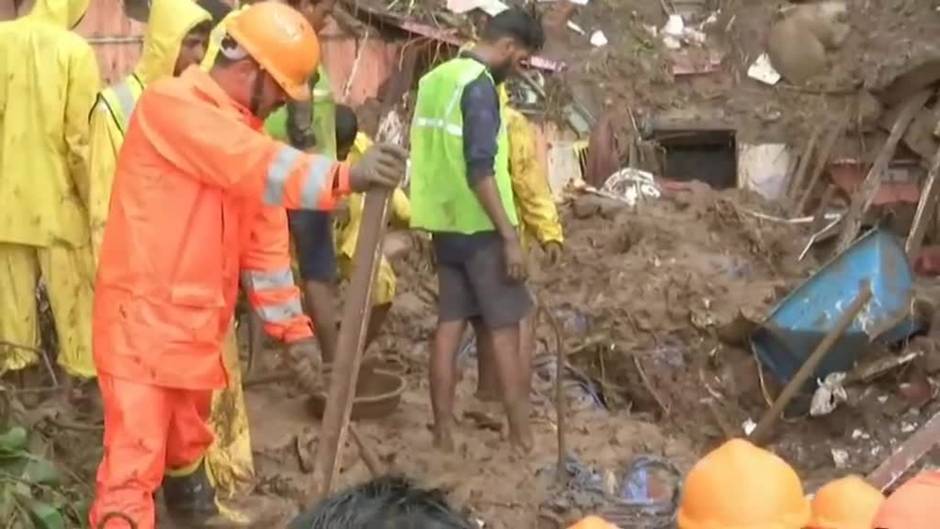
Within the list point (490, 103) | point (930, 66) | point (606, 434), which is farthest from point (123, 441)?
point (930, 66)

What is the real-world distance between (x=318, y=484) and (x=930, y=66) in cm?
862

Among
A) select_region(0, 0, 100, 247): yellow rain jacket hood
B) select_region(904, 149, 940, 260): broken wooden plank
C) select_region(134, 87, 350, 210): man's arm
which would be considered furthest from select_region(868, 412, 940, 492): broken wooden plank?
select_region(904, 149, 940, 260): broken wooden plank

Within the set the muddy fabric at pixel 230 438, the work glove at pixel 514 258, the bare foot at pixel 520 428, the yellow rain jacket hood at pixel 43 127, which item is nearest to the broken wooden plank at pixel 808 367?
the bare foot at pixel 520 428

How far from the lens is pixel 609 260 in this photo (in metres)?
11.6

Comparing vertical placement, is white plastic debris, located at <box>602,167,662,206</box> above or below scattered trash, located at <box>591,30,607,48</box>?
below

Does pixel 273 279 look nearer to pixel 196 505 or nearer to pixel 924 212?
pixel 196 505

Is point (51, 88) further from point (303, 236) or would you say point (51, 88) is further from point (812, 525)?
point (812, 525)

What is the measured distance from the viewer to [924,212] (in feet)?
38.3

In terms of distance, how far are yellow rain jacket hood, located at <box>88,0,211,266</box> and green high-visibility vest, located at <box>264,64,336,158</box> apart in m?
1.09

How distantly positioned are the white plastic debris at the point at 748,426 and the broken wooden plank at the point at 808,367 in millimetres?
130

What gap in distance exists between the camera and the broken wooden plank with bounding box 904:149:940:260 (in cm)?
1156

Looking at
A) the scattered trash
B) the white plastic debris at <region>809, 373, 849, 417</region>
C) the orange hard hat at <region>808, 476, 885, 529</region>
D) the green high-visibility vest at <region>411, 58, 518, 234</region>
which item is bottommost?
the scattered trash

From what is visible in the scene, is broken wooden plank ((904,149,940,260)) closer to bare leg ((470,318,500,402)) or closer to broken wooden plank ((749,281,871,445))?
broken wooden plank ((749,281,871,445))

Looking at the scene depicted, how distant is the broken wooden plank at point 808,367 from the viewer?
8.50m
